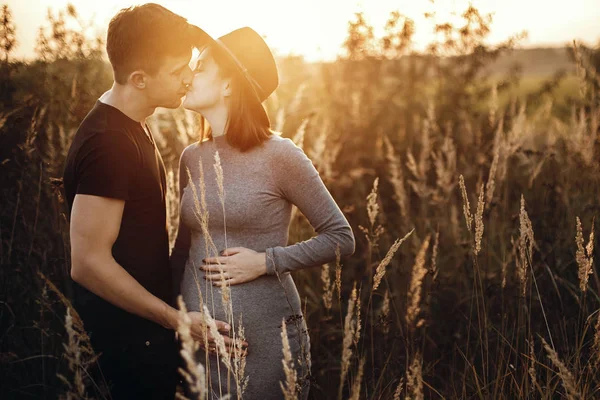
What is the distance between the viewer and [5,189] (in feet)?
11.4

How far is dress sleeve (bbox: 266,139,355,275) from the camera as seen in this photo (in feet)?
7.75

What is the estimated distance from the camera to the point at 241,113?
8.13 ft

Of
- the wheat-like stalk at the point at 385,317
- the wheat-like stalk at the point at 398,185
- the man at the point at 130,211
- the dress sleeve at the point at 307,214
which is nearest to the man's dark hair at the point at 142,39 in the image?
the man at the point at 130,211

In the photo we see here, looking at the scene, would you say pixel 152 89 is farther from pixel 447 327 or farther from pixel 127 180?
pixel 447 327

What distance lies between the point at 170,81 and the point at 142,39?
0.67ft

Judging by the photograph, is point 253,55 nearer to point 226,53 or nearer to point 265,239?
point 226,53

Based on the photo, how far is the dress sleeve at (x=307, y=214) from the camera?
2361 mm

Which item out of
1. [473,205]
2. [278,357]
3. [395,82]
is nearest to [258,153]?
[278,357]

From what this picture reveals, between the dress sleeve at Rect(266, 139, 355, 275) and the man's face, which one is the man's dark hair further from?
the dress sleeve at Rect(266, 139, 355, 275)

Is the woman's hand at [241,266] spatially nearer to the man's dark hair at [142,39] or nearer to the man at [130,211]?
the man at [130,211]

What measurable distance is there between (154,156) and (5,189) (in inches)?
62.0

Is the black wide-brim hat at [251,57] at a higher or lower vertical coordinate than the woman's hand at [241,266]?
higher

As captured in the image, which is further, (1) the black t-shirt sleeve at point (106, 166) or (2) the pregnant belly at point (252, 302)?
(2) the pregnant belly at point (252, 302)

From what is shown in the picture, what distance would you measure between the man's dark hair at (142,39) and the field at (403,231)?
0.60 m
